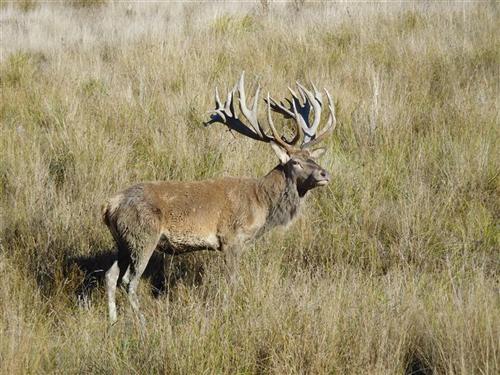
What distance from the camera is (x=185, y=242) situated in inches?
190

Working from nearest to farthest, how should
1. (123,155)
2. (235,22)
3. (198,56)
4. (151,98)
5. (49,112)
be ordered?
1. (123,155)
2. (49,112)
3. (151,98)
4. (198,56)
5. (235,22)

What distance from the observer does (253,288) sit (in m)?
4.06

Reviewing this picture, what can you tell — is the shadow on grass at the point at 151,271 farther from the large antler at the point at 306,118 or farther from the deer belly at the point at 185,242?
the large antler at the point at 306,118

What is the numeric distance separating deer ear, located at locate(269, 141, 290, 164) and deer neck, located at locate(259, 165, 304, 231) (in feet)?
0.49

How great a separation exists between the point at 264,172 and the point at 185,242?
184cm

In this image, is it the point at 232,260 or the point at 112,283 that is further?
the point at 232,260

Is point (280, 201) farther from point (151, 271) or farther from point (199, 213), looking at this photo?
point (151, 271)

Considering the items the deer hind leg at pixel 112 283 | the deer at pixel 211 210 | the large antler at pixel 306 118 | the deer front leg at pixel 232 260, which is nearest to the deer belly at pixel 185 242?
the deer at pixel 211 210

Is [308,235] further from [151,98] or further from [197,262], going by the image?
[151,98]

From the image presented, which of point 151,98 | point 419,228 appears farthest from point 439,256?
point 151,98

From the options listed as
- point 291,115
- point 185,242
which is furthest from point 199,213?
point 291,115

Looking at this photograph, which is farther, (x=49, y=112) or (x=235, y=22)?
(x=235, y=22)

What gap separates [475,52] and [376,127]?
258 cm

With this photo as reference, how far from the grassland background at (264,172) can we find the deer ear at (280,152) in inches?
22.2
